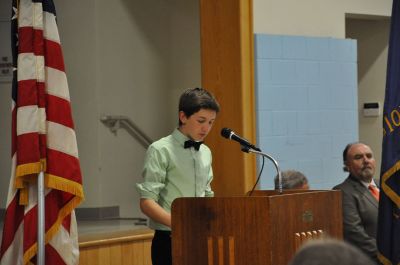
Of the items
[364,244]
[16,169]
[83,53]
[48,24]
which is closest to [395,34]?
[364,244]

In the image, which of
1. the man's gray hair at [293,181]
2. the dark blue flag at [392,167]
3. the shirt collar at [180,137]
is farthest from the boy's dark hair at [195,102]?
the man's gray hair at [293,181]

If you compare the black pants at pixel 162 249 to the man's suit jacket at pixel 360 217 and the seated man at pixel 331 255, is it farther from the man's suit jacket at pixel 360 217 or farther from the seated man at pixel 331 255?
the seated man at pixel 331 255

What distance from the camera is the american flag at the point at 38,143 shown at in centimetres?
344

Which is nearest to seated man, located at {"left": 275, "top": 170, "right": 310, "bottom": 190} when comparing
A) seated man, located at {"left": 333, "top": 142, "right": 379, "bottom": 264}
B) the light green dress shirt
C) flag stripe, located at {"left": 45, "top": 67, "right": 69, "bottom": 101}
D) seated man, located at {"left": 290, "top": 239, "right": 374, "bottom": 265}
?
seated man, located at {"left": 333, "top": 142, "right": 379, "bottom": 264}

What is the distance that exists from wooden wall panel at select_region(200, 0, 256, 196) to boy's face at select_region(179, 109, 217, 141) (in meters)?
2.01

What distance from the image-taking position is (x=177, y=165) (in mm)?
3160

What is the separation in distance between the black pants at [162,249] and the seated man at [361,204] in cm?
153

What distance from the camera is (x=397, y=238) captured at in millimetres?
3707

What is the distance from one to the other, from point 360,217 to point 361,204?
7 centimetres

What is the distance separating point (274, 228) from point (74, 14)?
4935 mm

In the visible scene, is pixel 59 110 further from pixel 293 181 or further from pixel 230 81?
pixel 230 81

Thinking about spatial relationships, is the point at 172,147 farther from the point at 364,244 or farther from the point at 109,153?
the point at 109,153

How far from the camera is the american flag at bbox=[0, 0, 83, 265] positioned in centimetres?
344

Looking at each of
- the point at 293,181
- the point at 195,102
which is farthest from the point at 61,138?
the point at 293,181
